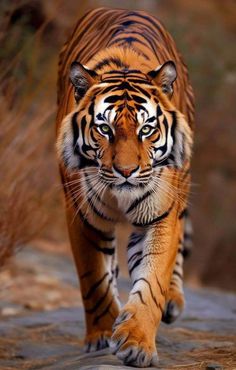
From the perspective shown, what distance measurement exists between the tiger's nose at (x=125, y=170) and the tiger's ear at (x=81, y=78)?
2.00ft

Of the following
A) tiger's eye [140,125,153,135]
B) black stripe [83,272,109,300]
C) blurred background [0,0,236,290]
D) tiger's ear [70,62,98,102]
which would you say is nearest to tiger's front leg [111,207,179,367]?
black stripe [83,272,109,300]

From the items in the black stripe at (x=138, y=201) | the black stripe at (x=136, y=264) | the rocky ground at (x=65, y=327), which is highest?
the black stripe at (x=138, y=201)

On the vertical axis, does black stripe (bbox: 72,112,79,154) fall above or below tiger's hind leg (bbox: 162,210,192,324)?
above

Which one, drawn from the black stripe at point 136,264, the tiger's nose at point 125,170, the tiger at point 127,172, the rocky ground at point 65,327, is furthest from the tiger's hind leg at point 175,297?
the tiger's nose at point 125,170

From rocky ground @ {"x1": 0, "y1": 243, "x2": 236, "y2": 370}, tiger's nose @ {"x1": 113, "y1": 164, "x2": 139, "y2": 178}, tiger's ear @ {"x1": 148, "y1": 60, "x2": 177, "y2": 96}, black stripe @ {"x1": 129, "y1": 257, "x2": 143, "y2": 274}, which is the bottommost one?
rocky ground @ {"x1": 0, "y1": 243, "x2": 236, "y2": 370}

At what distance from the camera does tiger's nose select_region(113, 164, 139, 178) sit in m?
4.66

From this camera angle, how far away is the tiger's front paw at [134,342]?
4613mm

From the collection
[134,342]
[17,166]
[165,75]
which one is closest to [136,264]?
[134,342]

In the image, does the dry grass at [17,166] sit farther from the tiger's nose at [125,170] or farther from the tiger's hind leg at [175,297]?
the tiger's nose at [125,170]

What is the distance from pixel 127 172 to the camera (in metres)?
4.67

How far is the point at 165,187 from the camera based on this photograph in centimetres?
508

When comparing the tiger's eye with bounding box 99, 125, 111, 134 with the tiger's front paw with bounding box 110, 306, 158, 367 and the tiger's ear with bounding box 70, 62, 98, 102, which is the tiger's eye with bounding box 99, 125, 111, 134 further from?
the tiger's front paw with bounding box 110, 306, 158, 367

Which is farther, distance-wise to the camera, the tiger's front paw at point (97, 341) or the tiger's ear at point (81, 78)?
the tiger's front paw at point (97, 341)

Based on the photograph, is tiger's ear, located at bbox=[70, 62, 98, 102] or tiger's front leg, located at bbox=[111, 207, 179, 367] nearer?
tiger's front leg, located at bbox=[111, 207, 179, 367]
